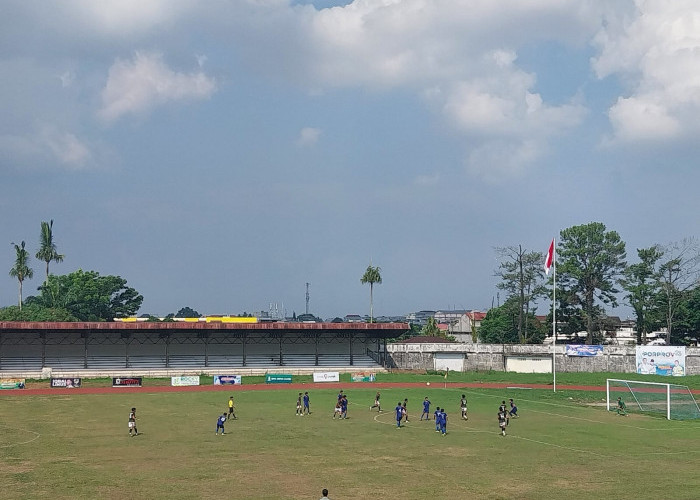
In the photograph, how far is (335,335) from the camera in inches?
3949

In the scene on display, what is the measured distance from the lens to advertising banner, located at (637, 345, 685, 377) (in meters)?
90.8

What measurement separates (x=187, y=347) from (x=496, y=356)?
43160 mm

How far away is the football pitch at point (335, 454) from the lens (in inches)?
1163

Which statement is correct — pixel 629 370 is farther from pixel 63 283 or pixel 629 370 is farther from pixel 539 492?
pixel 63 283

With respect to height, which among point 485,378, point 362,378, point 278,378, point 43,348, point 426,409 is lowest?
point 485,378

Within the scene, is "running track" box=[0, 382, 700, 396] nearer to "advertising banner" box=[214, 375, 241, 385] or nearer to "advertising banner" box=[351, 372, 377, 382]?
"advertising banner" box=[214, 375, 241, 385]

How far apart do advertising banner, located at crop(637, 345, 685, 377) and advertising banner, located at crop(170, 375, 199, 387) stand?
58565mm

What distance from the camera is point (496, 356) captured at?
100312 mm

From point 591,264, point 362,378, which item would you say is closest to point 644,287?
point 591,264

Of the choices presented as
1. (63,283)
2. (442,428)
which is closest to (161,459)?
(442,428)

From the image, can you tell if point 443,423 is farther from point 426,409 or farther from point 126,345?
point 126,345

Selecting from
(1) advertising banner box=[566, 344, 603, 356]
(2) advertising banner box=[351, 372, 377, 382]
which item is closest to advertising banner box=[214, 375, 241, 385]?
(2) advertising banner box=[351, 372, 377, 382]

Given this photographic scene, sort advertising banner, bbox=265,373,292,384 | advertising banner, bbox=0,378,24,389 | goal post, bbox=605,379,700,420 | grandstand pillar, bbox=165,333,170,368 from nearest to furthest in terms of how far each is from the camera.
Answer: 1. goal post, bbox=605,379,700,420
2. advertising banner, bbox=0,378,24,389
3. advertising banner, bbox=265,373,292,384
4. grandstand pillar, bbox=165,333,170,368

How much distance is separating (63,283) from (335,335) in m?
77.9
